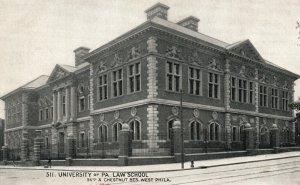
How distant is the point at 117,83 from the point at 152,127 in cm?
574

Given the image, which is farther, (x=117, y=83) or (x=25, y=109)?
(x=25, y=109)

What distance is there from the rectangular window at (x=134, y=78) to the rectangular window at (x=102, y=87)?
3.61m

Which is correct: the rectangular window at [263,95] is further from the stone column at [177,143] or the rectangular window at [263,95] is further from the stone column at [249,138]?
the stone column at [177,143]

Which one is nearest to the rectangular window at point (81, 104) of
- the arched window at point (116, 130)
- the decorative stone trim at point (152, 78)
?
the arched window at point (116, 130)

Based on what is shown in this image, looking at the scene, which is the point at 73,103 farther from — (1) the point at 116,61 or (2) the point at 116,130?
(1) the point at 116,61

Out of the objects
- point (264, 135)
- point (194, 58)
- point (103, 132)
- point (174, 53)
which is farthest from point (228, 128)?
point (103, 132)

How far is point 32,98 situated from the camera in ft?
153

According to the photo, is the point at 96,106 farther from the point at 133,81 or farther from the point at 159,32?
the point at 159,32

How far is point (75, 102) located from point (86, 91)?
2851 mm

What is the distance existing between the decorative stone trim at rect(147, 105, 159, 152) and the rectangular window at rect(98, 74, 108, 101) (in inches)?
264

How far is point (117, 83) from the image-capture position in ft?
93.2

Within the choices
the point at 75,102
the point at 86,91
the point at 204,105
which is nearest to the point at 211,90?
the point at 204,105

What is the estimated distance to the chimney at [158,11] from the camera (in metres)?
31.0

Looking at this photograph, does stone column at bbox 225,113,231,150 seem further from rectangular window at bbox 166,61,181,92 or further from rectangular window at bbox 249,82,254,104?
rectangular window at bbox 166,61,181,92
